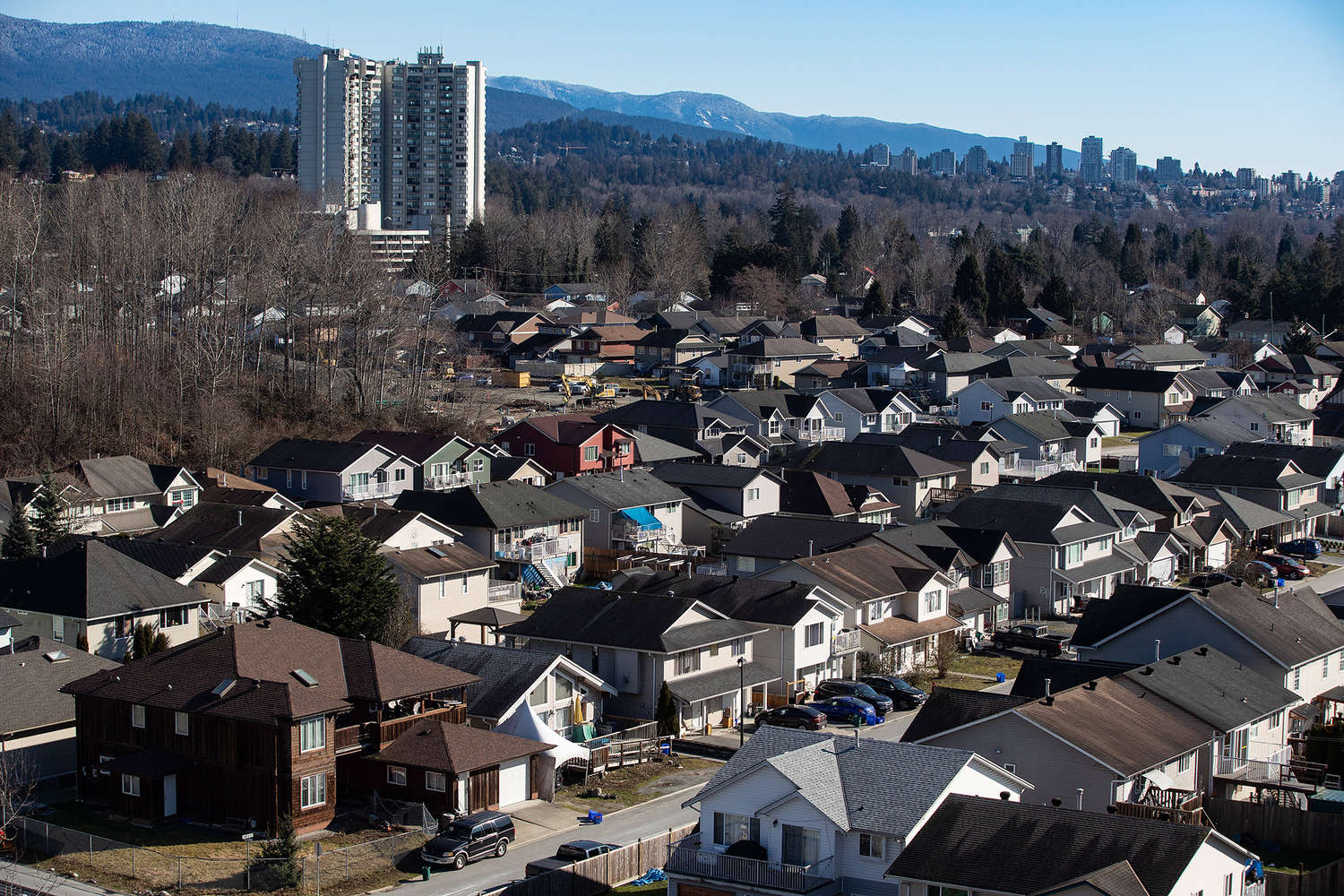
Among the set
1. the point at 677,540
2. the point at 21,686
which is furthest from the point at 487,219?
the point at 21,686

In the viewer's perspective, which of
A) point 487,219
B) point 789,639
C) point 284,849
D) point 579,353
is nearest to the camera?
point 284,849

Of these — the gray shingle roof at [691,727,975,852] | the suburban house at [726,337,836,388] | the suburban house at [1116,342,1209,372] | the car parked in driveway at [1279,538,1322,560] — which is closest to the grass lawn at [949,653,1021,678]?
the gray shingle roof at [691,727,975,852]

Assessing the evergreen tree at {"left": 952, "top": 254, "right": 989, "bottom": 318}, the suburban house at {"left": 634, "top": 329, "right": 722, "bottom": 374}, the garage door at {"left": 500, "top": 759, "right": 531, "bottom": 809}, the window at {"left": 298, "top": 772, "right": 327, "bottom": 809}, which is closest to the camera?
the window at {"left": 298, "top": 772, "right": 327, "bottom": 809}

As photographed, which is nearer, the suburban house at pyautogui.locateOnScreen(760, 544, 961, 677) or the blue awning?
the suburban house at pyautogui.locateOnScreen(760, 544, 961, 677)

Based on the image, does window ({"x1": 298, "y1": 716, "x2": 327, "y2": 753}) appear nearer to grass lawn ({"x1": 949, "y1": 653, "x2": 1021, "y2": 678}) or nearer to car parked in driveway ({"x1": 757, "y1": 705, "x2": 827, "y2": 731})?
car parked in driveway ({"x1": 757, "y1": 705, "x2": 827, "y2": 731})

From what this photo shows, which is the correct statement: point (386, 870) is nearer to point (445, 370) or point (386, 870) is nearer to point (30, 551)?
point (30, 551)

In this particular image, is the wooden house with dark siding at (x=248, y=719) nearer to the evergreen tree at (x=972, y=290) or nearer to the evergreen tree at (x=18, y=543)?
the evergreen tree at (x=18, y=543)

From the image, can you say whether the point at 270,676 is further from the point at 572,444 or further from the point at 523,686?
the point at 572,444

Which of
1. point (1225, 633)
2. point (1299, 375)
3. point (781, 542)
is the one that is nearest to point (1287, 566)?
point (781, 542)
